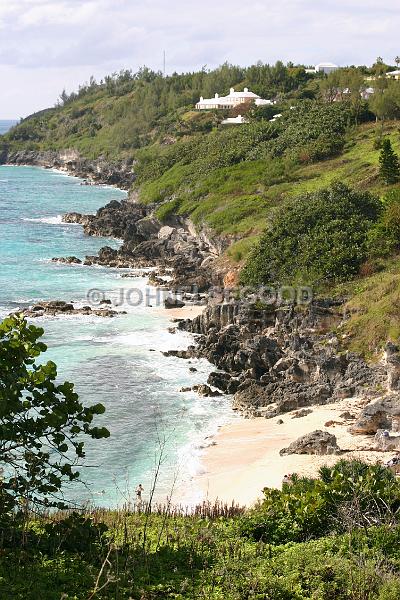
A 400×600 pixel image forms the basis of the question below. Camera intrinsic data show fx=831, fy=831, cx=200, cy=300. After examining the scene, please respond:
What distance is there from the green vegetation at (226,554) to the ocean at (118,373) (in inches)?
70.1

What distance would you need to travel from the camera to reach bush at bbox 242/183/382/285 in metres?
41.8

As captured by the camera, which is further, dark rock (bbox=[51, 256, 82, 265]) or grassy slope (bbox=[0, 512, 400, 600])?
dark rock (bbox=[51, 256, 82, 265])

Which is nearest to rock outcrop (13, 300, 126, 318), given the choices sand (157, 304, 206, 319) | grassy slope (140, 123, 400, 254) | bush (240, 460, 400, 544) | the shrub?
sand (157, 304, 206, 319)

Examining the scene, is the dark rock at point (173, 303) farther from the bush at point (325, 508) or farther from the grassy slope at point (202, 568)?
the grassy slope at point (202, 568)

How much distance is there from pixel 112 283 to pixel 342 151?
2489cm

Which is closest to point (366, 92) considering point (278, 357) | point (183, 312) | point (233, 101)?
point (233, 101)

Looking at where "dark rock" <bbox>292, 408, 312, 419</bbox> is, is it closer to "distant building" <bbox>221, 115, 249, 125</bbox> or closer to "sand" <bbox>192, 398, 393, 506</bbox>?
"sand" <bbox>192, 398, 393, 506</bbox>

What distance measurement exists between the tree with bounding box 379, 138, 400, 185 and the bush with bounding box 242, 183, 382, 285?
513cm

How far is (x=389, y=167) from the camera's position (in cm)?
5288

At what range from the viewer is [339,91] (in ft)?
305

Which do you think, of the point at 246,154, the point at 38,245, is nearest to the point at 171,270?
the point at 38,245

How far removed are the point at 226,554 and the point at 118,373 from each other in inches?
841

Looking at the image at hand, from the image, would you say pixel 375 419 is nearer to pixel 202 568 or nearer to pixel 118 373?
pixel 118 373

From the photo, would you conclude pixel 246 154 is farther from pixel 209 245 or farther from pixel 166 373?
pixel 166 373
